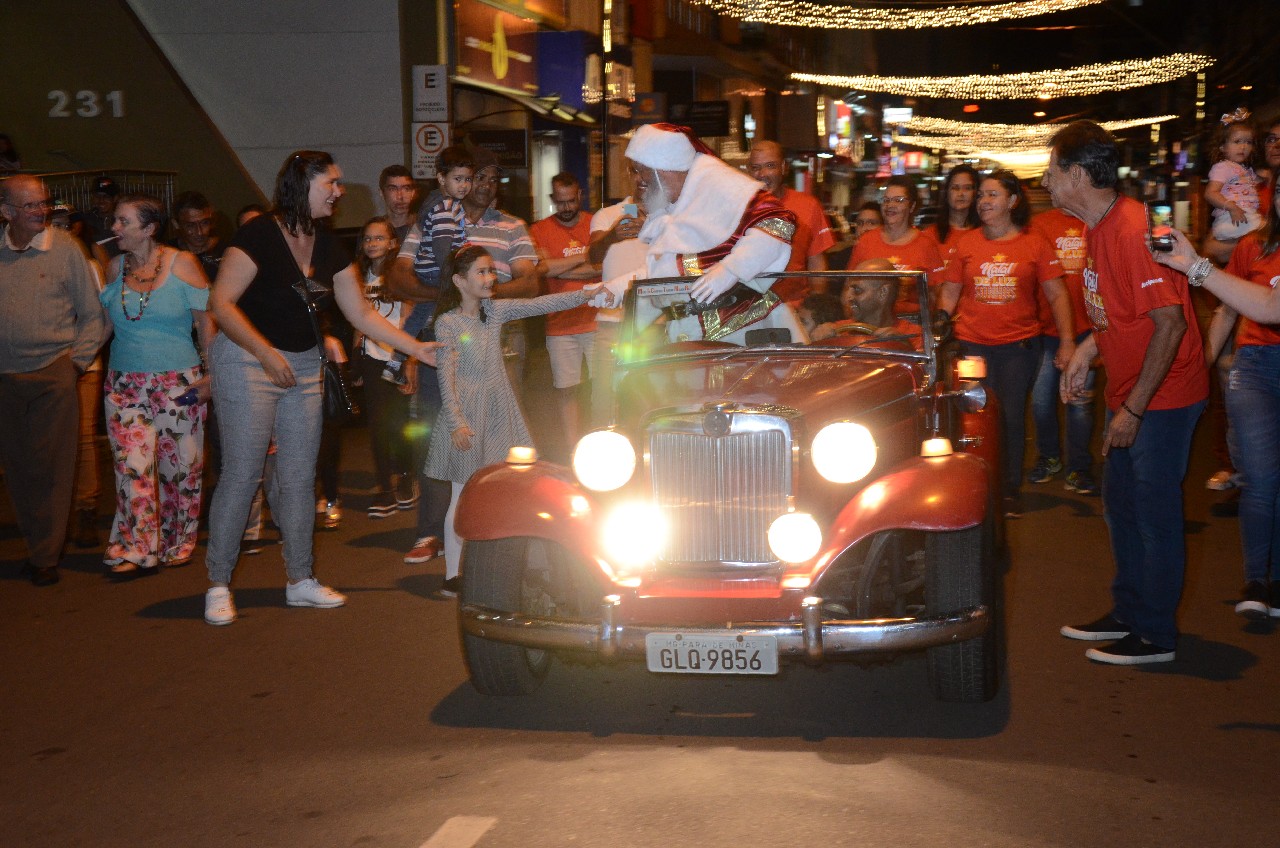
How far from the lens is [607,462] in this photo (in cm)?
504

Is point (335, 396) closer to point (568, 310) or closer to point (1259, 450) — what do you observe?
point (568, 310)

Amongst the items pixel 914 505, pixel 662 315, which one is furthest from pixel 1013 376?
pixel 914 505

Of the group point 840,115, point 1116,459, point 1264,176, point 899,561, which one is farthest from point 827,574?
point 840,115

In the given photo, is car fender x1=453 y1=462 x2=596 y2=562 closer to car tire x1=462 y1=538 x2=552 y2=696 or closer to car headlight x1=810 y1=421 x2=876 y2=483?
car tire x1=462 y1=538 x2=552 y2=696

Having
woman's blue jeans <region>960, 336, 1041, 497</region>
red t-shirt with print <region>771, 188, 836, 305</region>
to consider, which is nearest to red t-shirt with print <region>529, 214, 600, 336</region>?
red t-shirt with print <region>771, 188, 836, 305</region>

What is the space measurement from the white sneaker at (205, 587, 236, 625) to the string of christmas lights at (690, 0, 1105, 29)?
14.3m

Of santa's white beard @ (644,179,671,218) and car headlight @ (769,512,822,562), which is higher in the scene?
santa's white beard @ (644,179,671,218)

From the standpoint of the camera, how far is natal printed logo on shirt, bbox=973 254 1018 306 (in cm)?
865

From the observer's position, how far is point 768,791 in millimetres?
4168

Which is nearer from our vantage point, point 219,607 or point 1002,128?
point 219,607

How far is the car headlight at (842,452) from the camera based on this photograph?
4914 millimetres

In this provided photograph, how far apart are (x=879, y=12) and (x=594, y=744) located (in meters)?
18.6

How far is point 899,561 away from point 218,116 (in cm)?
1465

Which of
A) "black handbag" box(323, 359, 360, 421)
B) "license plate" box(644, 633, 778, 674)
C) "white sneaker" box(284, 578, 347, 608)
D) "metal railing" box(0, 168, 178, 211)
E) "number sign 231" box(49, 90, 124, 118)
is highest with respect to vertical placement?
"number sign 231" box(49, 90, 124, 118)
